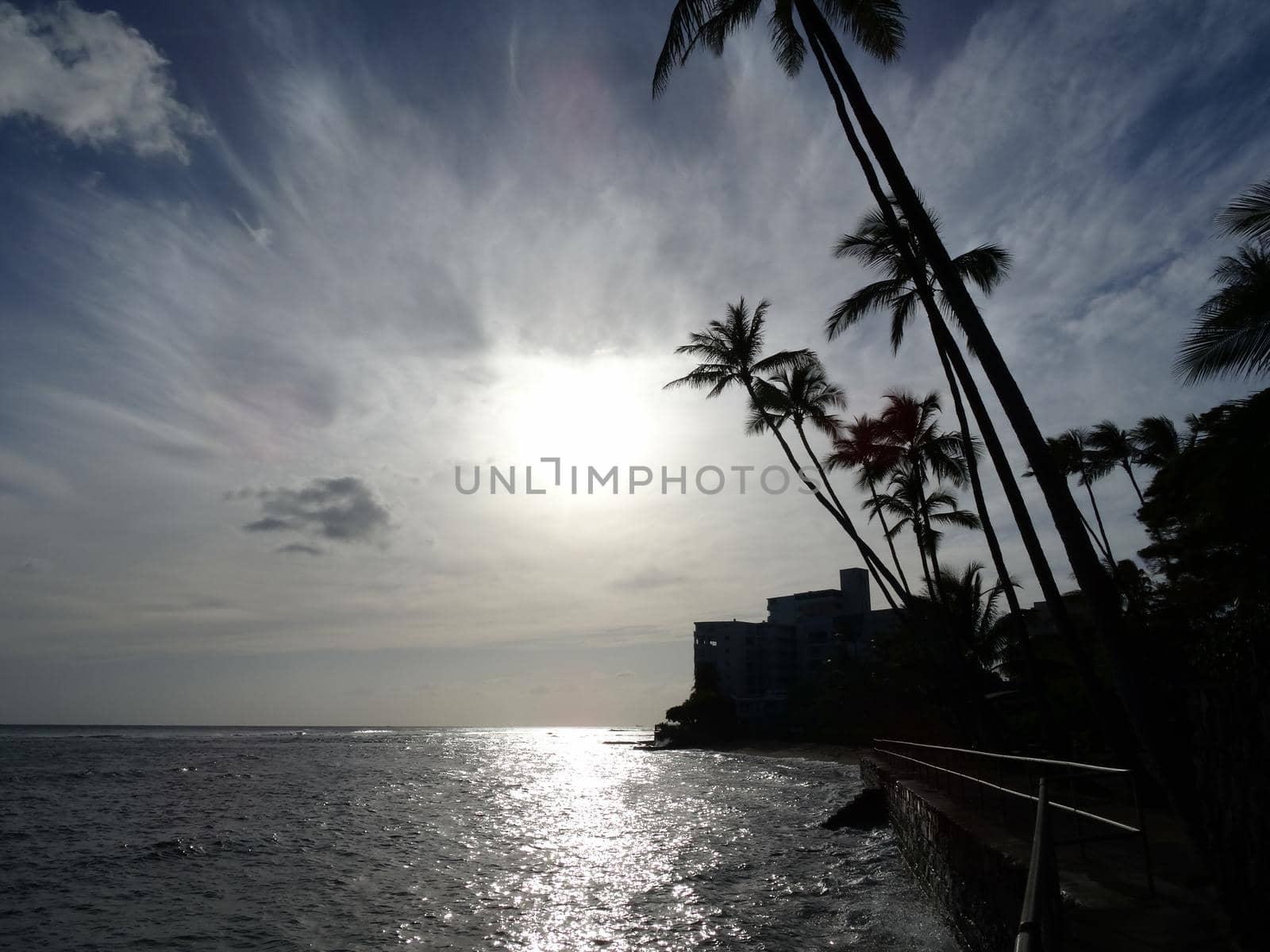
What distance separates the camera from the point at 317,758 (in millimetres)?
59812

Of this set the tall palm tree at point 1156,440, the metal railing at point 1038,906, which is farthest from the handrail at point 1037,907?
the tall palm tree at point 1156,440

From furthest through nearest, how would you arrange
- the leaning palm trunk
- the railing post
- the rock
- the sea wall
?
the rock, the leaning palm trunk, the sea wall, the railing post

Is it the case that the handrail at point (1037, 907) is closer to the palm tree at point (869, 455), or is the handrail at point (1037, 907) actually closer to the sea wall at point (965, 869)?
the sea wall at point (965, 869)

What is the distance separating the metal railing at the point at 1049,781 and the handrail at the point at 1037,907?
0.51 meters

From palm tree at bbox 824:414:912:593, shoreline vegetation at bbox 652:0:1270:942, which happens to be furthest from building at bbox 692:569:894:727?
palm tree at bbox 824:414:912:593

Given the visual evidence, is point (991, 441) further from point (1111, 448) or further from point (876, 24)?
point (1111, 448)

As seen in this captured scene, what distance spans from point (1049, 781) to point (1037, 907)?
12.9 feet

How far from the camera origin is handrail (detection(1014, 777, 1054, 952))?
195 cm

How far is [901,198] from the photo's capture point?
29.6 feet

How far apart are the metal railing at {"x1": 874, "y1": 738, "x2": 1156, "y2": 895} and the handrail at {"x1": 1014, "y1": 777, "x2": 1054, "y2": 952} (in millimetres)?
515

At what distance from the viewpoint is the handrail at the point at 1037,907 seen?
1.95m

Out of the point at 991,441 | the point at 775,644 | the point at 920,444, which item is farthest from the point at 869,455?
the point at 775,644

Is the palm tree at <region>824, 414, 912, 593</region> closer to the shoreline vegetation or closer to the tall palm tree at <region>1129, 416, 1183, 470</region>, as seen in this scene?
the shoreline vegetation

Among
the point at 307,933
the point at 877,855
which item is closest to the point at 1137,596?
the point at 877,855
